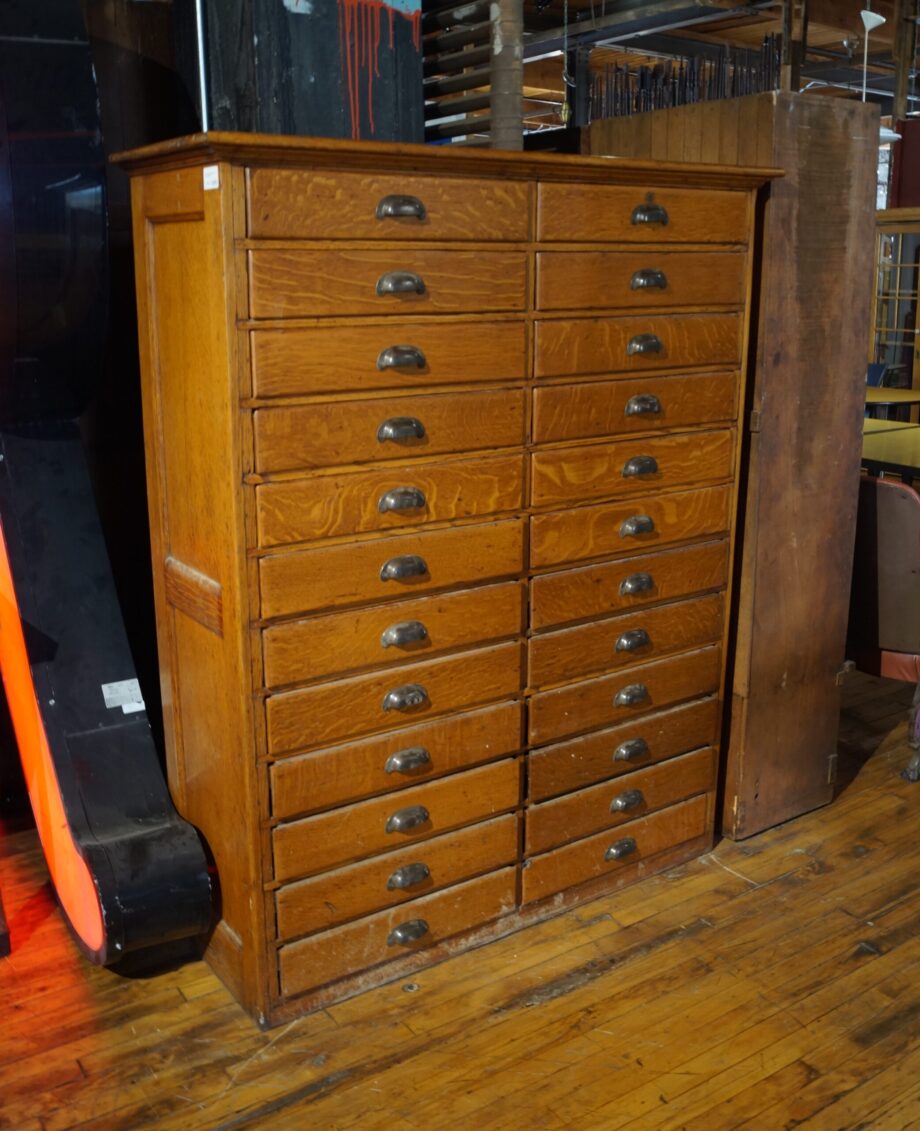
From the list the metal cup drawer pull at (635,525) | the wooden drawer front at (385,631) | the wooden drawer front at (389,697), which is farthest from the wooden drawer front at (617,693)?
the metal cup drawer pull at (635,525)

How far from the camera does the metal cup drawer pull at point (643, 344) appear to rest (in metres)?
2.55

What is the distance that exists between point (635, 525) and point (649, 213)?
0.68 m

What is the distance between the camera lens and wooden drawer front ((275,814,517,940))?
234 centimetres

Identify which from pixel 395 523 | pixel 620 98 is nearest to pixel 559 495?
pixel 395 523

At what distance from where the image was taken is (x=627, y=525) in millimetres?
2645

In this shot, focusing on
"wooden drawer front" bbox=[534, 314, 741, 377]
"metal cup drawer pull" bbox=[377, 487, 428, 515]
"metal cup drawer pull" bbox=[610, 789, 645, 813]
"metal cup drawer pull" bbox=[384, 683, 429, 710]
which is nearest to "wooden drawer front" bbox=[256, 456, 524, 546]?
"metal cup drawer pull" bbox=[377, 487, 428, 515]

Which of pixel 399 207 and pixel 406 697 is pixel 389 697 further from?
pixel 399 207

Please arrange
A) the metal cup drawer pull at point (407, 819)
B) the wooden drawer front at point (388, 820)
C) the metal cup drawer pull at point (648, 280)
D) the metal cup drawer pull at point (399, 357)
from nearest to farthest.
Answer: the metal cup drawer pull at point (399, 357) < the wooden drawer front at point (388, 820) < the metal cup drawer pull at point (407, 819) < the metal cup drawer pull at point (648, 280)

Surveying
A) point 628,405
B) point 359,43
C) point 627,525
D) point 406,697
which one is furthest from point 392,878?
point 359,43

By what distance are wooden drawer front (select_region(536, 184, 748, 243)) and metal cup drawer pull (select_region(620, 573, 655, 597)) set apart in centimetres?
74

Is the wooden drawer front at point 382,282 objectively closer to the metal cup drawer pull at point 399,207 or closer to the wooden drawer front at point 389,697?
the metal cup drawer pull at point 399,207

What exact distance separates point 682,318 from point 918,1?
6.03 meters

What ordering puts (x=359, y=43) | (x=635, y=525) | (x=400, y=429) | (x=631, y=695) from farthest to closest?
(x=631, y=695)
(x=635, y=525)
(x=359, y=43)
(x=400, y=429)

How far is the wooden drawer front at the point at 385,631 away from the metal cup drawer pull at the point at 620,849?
2.14 feet
